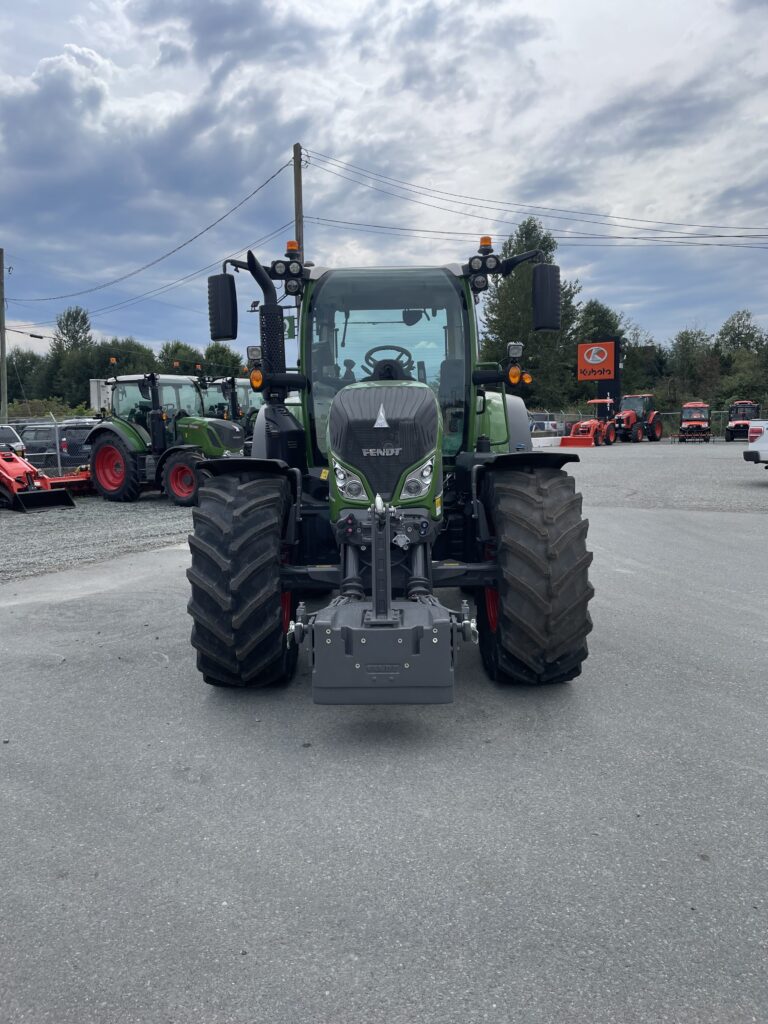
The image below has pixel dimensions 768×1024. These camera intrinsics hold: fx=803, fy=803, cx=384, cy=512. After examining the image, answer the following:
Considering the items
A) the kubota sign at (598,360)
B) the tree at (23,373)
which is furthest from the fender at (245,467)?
the tree at (23,373)

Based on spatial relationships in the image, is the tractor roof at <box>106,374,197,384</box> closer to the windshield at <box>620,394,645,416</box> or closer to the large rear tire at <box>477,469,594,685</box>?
the large rear tire at <box>477,469,594,685</box>

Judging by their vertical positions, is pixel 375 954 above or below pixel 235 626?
below

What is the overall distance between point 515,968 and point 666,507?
12423 millimetres

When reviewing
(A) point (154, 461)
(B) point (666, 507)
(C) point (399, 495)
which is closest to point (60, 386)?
(A) point (154, 461)

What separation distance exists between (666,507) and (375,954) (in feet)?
41.0

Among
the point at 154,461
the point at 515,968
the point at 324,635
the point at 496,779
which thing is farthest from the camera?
the point at 154,461

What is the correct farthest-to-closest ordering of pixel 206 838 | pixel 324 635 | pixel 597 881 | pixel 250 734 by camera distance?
pixel 250 734 < pixel 324 635 < pixel 206 838 < pixel 597 881

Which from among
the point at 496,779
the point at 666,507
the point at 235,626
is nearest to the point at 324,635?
the point at 235,626

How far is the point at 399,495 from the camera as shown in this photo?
4.33m

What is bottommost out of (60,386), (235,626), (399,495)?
(235,626)

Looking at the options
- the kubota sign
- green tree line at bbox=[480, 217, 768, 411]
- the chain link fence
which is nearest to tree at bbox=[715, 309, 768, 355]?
green tree line at bbox=[480, 217, 768, 411]

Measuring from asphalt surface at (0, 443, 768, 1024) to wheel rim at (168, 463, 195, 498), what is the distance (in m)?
9.49

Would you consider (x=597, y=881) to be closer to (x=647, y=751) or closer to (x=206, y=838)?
(x=647, y=751)

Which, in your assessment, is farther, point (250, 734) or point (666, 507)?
point (666, 507)
